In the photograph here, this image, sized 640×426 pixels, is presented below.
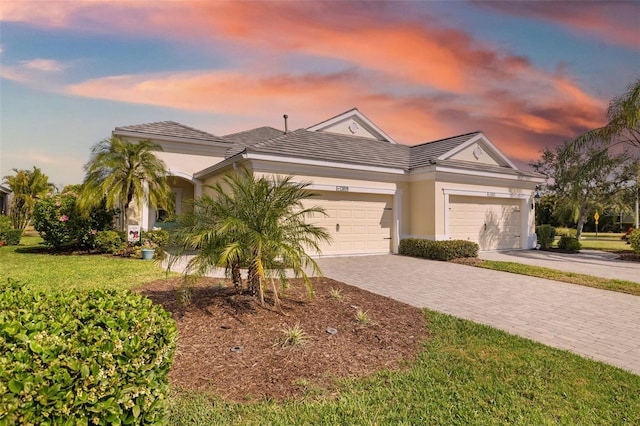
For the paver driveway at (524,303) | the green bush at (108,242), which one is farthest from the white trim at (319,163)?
the green bush at (108,242)

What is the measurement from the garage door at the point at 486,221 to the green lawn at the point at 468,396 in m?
10.9

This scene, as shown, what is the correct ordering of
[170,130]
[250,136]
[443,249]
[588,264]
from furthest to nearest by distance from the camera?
[250,136] → [170,130] → [443,249] → [588,264]

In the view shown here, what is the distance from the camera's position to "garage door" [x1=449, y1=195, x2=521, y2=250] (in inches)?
588

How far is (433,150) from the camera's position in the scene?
16.2 meters

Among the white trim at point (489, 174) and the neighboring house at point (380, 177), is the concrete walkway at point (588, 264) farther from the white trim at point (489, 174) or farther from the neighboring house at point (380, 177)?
the white trim at point (489, 174)

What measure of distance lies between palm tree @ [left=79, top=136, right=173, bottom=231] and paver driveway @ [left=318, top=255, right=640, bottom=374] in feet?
25.0

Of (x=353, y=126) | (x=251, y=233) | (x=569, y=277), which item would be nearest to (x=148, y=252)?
(x=251, y=233)

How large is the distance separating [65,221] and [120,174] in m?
2.86

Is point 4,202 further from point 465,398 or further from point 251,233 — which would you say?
point 465,398

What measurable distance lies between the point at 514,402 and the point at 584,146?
51.8ft

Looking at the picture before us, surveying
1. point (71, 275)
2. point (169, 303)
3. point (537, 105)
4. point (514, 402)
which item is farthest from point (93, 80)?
point (537, 105)

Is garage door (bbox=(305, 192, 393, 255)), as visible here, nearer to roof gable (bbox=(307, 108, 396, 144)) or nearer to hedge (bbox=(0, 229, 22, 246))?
roof gable (bbox=(307, 108, 396, 144))

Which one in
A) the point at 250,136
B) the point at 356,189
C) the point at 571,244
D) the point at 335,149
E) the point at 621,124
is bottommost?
the point at 571,244

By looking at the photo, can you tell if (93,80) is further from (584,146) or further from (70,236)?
(584,146)
